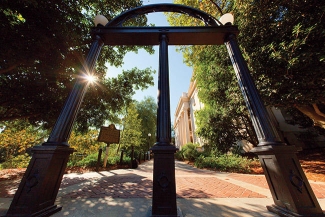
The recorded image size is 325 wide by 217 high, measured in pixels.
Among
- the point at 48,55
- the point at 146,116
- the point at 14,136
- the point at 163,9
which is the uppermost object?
the point at 146,116

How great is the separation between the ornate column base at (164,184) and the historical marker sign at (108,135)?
709 cm

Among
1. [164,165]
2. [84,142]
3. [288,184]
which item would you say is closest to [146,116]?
[84,142]

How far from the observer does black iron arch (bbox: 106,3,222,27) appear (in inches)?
144

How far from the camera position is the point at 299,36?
4633 millimetres

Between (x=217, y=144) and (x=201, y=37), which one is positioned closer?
(x=201, y=37)

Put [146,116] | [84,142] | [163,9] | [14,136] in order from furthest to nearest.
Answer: [146,116] → [84,142] → [14,136] → [163,9]

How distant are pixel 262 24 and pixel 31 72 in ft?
35.0

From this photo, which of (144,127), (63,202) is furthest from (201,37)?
(144,127)

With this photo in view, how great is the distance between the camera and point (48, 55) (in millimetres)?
4691

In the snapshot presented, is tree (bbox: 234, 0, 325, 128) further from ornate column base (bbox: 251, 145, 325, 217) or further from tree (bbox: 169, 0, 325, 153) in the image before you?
ornate column base (bbox: 251, 145, 325, 217)

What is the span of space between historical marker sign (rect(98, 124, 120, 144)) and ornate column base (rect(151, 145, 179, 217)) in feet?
23.3

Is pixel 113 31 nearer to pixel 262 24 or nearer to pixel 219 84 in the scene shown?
pixel 262 24

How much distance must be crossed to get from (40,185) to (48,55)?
15.9ft

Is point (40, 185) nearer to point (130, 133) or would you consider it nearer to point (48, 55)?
point (48, 55)
